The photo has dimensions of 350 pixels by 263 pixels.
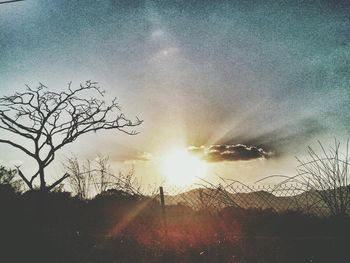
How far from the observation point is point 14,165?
853 inches

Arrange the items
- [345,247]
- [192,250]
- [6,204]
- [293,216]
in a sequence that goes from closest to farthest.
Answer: [345,247], [192,250], [293,216], [6,204]

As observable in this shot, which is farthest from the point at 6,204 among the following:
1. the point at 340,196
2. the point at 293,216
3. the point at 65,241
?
the point at 340,196

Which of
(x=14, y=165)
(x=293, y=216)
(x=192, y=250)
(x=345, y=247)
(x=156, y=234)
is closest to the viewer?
(x=345, y=247)

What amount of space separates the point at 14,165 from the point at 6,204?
10.5m

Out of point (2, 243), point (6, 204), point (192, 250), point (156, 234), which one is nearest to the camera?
point (192, 250)

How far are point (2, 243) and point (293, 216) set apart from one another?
7621 mm

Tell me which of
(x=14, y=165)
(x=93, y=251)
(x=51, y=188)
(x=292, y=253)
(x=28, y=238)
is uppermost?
(x=14, y=165)

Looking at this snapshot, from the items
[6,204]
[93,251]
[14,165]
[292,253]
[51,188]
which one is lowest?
[292,253]

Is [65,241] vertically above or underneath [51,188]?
underneath

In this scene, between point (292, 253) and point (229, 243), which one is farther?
point (229, 243)

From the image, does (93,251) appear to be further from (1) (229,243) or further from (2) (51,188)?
(2) (51,188)

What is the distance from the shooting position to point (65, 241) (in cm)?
691

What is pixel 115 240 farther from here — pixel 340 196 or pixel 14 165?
pixel 14 165

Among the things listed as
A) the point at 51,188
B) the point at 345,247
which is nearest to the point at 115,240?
the point at 345,247
